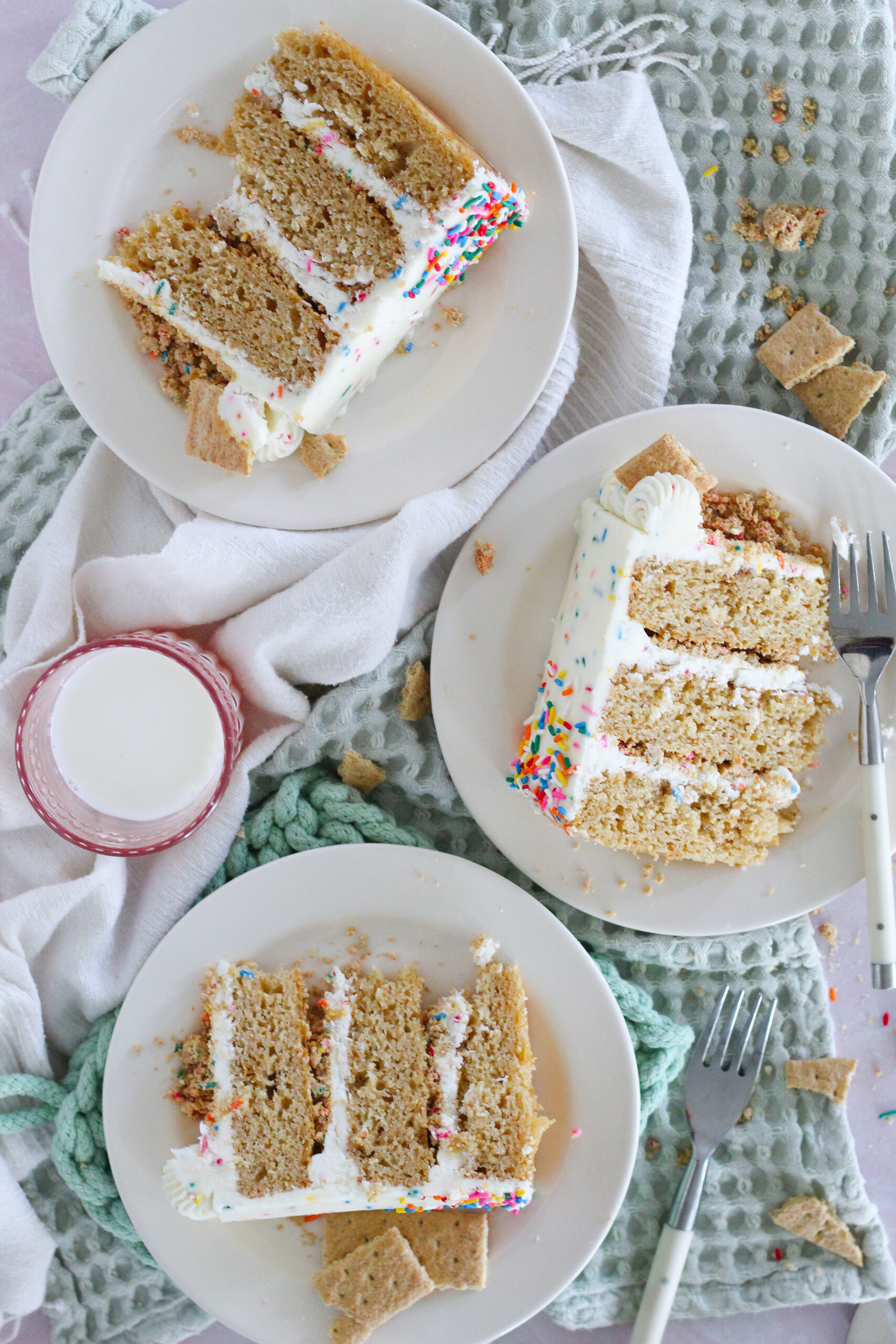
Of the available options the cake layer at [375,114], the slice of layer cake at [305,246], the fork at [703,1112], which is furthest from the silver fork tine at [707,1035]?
the cake layer at [375,114]

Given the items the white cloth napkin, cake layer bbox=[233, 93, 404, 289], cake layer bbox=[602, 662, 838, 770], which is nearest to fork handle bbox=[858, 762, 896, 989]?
cake layer bbox=[602, 662, 838, 770]

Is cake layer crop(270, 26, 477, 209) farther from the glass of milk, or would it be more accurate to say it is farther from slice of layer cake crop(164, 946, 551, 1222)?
slice of layer cake crop(164, 946, 551, 1222)

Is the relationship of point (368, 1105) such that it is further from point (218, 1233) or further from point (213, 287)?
point (213, 287)

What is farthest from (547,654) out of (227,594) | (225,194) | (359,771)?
(225,194)

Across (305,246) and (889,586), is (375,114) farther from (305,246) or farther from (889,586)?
(889,586)

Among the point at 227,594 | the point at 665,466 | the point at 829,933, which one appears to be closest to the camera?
the point at 665,466

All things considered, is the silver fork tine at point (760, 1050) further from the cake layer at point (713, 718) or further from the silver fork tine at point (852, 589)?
the silver fork tine at point (852, 589)

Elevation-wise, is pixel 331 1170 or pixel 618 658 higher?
pixel 618 658
